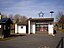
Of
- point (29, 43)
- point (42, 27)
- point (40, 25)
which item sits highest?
point (40, 25)

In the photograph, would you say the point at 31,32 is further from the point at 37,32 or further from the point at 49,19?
the point at 49,19

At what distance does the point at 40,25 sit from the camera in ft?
159

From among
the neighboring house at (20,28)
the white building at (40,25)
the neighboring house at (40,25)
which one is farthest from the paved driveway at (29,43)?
the neighboring house at (20,28)

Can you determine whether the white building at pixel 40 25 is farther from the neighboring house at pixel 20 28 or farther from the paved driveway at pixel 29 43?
the paved driveway at pixel 29 43

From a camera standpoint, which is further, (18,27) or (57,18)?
(57,18)

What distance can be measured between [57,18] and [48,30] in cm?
5069

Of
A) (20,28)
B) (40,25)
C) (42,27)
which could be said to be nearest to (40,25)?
(40,25)

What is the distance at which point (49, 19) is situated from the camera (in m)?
47.2

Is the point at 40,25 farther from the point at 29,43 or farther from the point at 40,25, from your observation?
the point at 29,43

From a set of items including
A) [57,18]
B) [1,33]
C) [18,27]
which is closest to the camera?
[1,33]

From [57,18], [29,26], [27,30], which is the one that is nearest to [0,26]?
[29,26]

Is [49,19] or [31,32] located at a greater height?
[49,19]

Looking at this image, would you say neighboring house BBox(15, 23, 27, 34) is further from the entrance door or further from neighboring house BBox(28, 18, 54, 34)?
the entrance door

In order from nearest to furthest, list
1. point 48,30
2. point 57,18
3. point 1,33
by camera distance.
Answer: point 1,33, point 48,30, point 57,18
